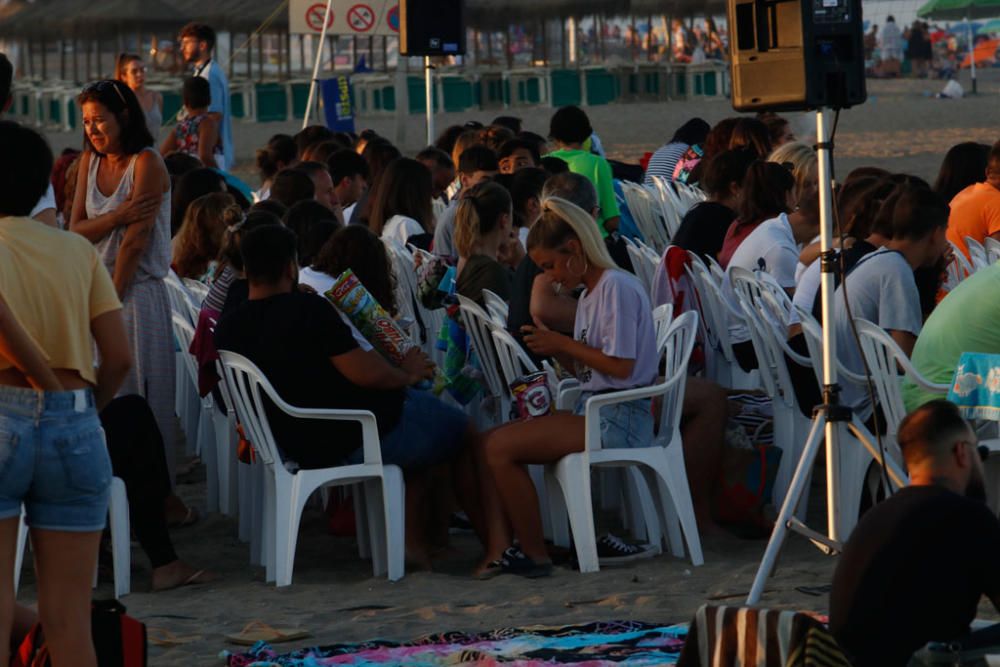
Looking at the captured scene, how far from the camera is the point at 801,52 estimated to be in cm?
500

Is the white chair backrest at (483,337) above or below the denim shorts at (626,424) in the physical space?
above

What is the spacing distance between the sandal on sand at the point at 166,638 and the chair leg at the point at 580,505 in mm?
1329

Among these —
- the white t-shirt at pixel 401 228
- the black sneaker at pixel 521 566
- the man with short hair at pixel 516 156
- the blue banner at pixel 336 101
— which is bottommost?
the black sneaker at pixel 521 566

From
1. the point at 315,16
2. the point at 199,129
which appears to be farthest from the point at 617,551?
the point at 315,16

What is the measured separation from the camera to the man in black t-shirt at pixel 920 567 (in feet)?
11.5

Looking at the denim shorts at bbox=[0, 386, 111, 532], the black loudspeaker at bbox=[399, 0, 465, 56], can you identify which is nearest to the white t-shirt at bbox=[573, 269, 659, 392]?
the denim shorts at bbox=[0, 386, 111, 532]

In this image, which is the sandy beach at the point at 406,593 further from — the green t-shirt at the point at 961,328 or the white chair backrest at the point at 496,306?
the white chair backrest at the point at 496,306

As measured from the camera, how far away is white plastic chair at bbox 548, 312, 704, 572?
5.67 m

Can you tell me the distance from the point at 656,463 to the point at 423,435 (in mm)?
791

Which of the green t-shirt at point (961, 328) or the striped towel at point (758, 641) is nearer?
the striped towel at point (758, 641)

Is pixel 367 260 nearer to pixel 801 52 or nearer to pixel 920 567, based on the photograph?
pixel 801 52

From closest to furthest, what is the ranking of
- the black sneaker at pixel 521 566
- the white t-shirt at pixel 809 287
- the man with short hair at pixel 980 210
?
1. the black sneaker at pixel 521 566
2. the white t-shirt at pixel 809 287
3. the man with short hair at pixel 980 210

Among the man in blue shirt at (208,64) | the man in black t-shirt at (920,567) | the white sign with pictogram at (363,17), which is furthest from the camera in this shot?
the white sign with pictogram at (363,17)

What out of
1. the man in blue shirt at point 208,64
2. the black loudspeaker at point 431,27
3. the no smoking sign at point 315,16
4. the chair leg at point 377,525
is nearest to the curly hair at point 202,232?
the chair leg at point 377,525
